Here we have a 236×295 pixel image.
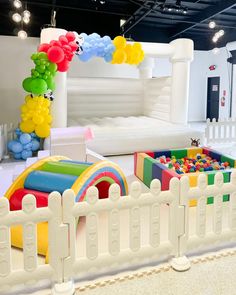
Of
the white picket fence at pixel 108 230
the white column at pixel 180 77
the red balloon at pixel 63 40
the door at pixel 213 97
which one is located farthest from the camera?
the door at pixel 213 97

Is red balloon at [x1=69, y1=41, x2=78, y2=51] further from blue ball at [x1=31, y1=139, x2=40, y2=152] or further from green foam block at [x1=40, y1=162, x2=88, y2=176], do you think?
green foam block at [x1=40, y1=162, x2=88, y2=176]

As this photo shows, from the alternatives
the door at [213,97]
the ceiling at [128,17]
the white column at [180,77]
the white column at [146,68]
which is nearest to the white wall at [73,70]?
the door at [213,97]

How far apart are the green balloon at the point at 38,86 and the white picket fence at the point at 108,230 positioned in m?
3.81

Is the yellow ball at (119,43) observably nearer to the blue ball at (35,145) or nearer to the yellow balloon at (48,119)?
the yellow balloon at (48,119)

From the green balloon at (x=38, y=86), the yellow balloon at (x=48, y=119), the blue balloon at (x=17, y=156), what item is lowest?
the blue balloon at (x=17, y=156)

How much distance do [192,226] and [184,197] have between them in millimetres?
879

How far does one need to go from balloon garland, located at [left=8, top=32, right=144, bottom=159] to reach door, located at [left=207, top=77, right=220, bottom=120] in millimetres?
7411

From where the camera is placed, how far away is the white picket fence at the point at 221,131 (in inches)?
249

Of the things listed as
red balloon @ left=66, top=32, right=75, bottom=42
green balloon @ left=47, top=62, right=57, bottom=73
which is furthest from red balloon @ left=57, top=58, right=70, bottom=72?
red balloon @ left=66, top=32, right=75, bottom=42

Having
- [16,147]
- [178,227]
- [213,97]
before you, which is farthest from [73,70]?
[178,227]

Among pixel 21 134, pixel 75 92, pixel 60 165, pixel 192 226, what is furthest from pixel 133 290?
pixel 75 92

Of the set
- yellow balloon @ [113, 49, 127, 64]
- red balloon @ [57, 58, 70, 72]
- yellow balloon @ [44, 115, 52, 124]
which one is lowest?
yellow balloon @ [44, 115, 52, 124]

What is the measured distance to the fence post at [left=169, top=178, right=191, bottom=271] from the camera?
2027 millimetres

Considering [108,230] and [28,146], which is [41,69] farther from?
[108,230]
